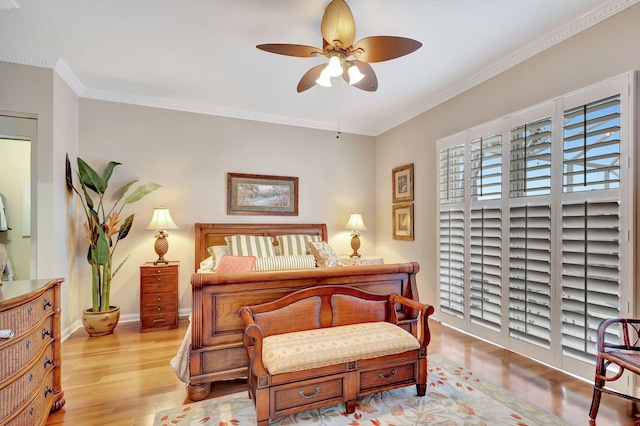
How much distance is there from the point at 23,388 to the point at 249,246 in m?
2.52

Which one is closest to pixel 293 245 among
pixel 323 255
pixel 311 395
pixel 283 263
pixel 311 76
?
pixel 323 255

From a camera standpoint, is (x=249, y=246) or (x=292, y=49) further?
(x=249, y=246)

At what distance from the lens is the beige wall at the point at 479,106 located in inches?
90.4

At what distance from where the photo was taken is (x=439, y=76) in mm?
3393

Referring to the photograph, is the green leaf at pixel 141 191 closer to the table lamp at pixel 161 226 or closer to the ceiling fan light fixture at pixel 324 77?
the table lamp at pixel 161 226

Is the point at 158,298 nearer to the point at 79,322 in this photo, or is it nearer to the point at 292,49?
the point at 79,322

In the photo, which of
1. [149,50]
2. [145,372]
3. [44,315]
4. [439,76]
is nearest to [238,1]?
[149,50]

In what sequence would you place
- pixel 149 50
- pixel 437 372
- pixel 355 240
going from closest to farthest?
1. pixel 437 372
2. pixel 149 50
3. pixel 355 240

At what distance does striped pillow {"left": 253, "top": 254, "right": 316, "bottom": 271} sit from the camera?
11.7 ft

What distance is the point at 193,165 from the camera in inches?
169

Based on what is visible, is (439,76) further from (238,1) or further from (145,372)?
(145,372)

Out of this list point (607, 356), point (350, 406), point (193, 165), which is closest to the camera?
point (607, 356)

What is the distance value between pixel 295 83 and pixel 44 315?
310 cm

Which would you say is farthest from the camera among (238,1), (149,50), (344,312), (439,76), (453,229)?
(453,229)
